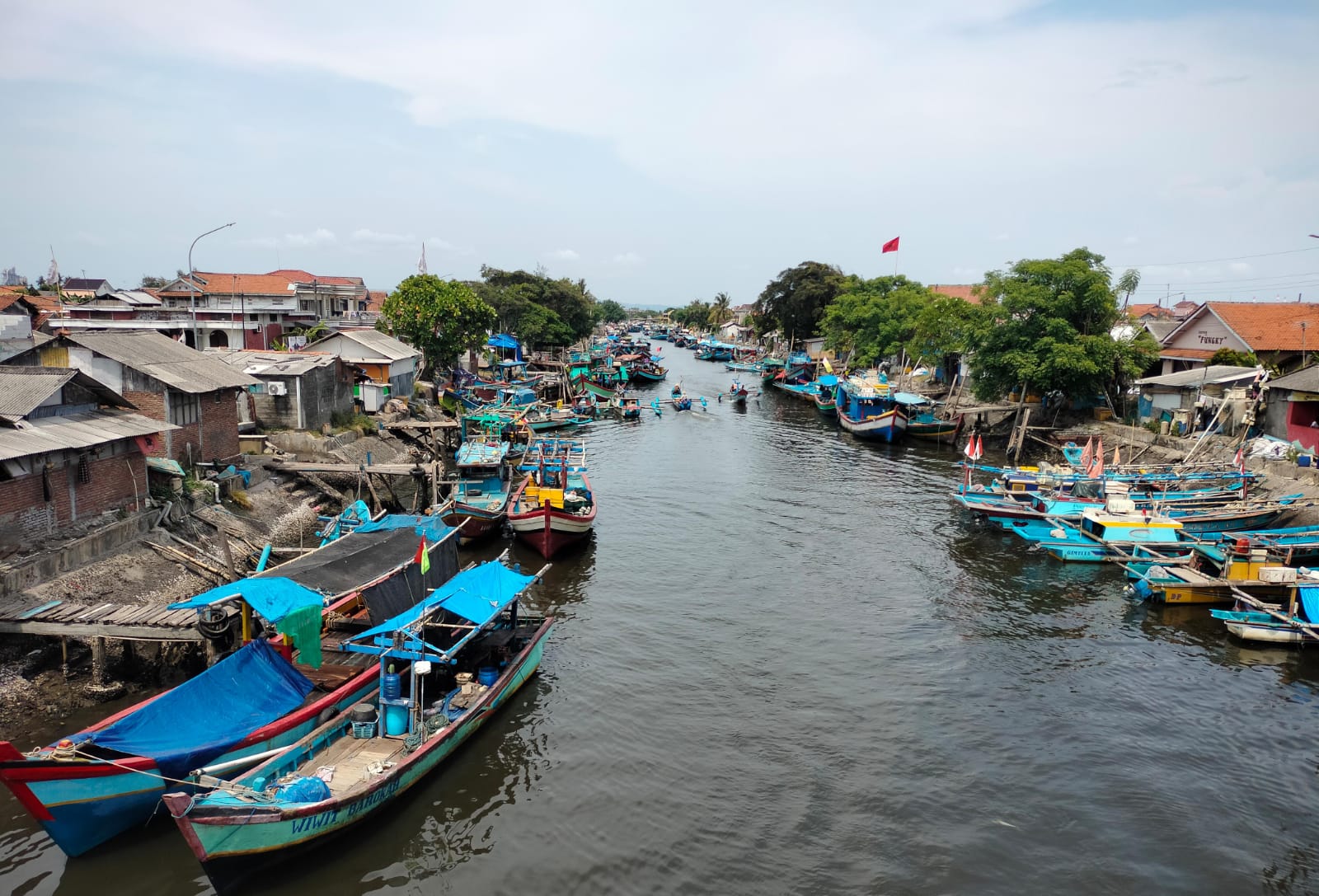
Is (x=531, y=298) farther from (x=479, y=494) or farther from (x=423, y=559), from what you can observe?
(x=423, y=559)

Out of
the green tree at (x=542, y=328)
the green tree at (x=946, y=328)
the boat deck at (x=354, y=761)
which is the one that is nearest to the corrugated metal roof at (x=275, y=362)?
the boat deck at (x=354, y=761)

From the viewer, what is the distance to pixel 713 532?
2823cm

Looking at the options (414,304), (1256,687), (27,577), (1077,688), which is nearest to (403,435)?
(414,304)

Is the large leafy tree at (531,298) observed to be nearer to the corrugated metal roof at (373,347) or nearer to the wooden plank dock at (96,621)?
the corrugated metal roof at (373,347)

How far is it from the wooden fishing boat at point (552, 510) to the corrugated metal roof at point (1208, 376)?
27562 millimetres

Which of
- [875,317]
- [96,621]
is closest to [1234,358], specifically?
[875,317]

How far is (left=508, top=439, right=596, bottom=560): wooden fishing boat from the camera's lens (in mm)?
24203

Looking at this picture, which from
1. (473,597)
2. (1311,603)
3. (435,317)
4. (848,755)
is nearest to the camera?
(848,755)

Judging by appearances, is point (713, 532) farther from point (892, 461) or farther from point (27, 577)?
point (27, 577)

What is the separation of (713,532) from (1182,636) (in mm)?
14359

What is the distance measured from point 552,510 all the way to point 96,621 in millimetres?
12398

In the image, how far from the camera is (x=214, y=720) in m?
12.0

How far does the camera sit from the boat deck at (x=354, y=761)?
11.7m

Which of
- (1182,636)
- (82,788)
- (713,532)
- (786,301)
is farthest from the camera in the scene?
(786,301)
